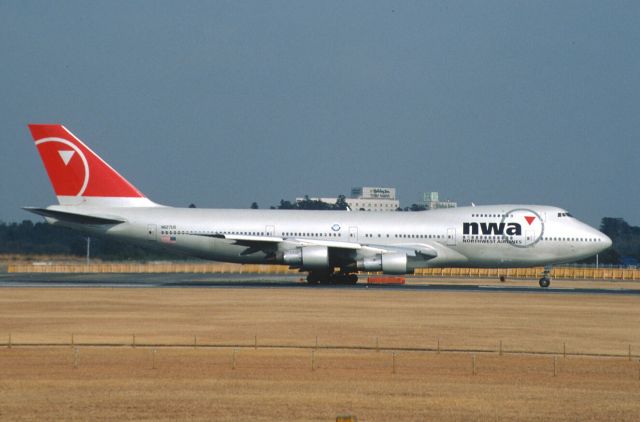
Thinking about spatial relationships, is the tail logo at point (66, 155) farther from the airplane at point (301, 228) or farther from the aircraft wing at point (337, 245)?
the aircraft wing at point (337, 245)

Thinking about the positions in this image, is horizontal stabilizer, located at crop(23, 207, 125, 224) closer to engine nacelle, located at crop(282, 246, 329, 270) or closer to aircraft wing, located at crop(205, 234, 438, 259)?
aircraft wing, located at crop(205, 234, 438, 259)

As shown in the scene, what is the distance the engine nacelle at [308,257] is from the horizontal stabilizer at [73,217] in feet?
34.0

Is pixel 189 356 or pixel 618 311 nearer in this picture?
pixel 189 356

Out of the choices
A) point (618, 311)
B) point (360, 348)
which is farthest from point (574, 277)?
point (360, 348)

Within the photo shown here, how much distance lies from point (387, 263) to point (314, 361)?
100 feet

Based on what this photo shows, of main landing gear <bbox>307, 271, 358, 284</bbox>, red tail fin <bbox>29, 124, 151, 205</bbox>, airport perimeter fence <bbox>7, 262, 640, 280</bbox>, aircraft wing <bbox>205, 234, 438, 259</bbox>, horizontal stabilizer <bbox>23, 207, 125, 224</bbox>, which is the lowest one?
main landing gear <bbox>307, 271, 358, 284</bbox>

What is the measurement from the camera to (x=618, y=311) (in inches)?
1670

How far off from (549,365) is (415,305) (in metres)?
18.4

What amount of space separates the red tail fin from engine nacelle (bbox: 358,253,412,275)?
53.2 ft

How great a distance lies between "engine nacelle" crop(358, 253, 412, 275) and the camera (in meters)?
55.7

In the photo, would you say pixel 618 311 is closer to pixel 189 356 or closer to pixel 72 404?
pixel 189 356

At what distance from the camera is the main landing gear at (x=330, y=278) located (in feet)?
195

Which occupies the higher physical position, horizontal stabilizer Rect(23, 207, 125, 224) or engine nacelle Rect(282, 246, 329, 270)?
horizontal stabilizer Rect(23, 207, 125, 224)

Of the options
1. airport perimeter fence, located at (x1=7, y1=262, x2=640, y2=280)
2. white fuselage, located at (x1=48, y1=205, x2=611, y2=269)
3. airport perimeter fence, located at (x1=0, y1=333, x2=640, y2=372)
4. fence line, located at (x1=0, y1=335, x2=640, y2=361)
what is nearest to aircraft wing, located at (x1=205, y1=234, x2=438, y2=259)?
white fuselage, located at (x1=48, y1=205, x2=611, y2=269)
